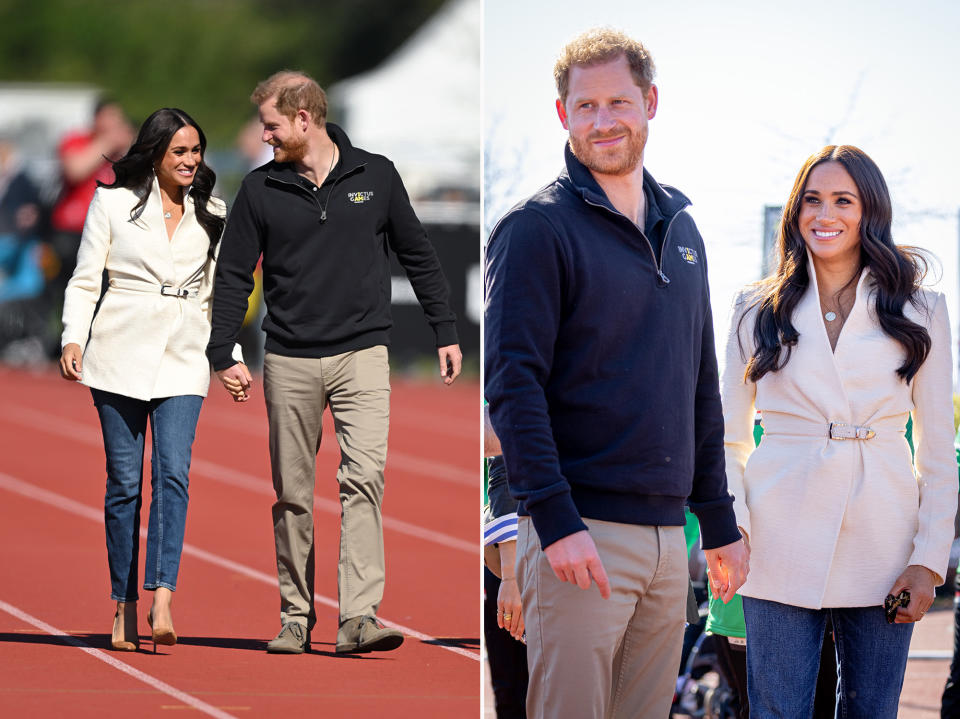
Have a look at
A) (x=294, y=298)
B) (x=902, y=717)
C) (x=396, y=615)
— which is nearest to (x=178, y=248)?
(x=294, y=298)

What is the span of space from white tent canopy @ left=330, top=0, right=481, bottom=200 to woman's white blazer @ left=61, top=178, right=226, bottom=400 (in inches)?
836

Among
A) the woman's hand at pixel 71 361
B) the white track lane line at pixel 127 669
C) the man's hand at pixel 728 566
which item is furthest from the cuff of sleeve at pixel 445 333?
the man's hand at pixel 728 566

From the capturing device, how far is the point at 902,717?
5938 mm

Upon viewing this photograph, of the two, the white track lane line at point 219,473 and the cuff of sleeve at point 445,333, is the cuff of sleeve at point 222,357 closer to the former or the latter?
the cuff of sleeve at point 445,333

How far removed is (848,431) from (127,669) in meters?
2.48

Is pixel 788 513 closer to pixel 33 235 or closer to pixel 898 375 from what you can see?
pixel 898 375

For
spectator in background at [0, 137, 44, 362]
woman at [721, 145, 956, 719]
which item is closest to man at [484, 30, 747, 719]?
woman at [721, 145, 956, 719]

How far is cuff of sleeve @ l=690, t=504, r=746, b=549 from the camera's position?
3635 mm

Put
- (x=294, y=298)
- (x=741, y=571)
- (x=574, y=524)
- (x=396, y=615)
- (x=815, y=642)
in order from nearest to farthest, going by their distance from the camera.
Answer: (x=574, y=524), (x=741, y=571), (x=815, y=642), (x=294, y=298), (x=396, y=615)

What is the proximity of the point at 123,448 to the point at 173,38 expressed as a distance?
3949 centimetres

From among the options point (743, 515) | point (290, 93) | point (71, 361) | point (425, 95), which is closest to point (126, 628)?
point (71, 361)

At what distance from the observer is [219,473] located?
12602 mm

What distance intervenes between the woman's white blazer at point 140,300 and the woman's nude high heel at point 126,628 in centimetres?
73

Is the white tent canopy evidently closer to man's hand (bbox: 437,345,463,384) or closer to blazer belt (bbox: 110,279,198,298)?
man's hand (bbox: 437,345,463,384)
